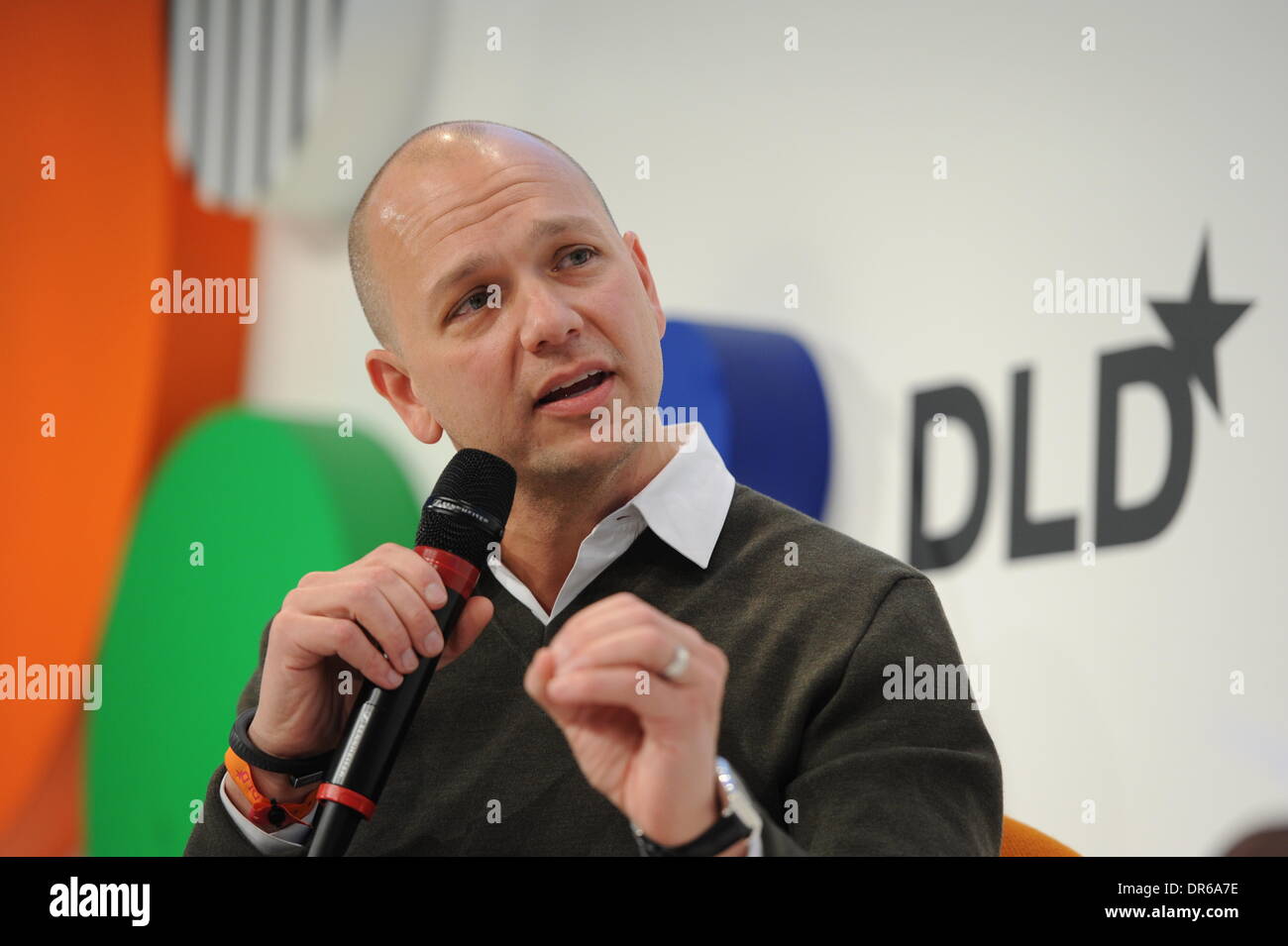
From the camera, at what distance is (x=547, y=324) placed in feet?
4.83

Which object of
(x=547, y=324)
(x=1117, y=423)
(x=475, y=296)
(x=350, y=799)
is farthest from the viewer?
(x=1117, y=423)

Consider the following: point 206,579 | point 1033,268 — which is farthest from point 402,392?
point 206,579

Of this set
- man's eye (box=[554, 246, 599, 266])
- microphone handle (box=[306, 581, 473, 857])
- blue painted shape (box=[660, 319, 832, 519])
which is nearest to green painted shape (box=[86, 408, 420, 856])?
blue painted shape (box=[660, 319, 832, 519])

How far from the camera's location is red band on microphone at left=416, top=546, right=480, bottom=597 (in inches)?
46.4

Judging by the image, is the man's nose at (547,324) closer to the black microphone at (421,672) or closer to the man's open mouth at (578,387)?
the man's open mouth at (578,387)

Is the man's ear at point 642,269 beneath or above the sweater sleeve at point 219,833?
above

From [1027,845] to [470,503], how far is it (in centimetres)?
77

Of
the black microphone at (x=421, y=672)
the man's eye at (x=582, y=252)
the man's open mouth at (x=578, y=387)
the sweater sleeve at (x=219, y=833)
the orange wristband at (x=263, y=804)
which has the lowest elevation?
the sweater sleeve at (x=219, y=833)

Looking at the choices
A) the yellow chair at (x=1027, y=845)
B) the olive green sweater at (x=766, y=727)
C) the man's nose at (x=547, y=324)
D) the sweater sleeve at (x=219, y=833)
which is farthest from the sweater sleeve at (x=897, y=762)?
the sweater sleeve at (x=219, y=833)

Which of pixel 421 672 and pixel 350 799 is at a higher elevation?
pixel 421 672

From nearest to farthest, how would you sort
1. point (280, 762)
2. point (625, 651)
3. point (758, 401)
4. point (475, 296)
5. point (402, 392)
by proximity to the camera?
1. point (625, 651)
2. point (280, 762)
3. point (475, 296)
4. point (402, 392)
5. point (758, 401)

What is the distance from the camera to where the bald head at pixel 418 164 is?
1.64 meters

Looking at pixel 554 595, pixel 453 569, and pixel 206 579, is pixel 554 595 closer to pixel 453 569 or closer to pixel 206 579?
pixel 453 569
